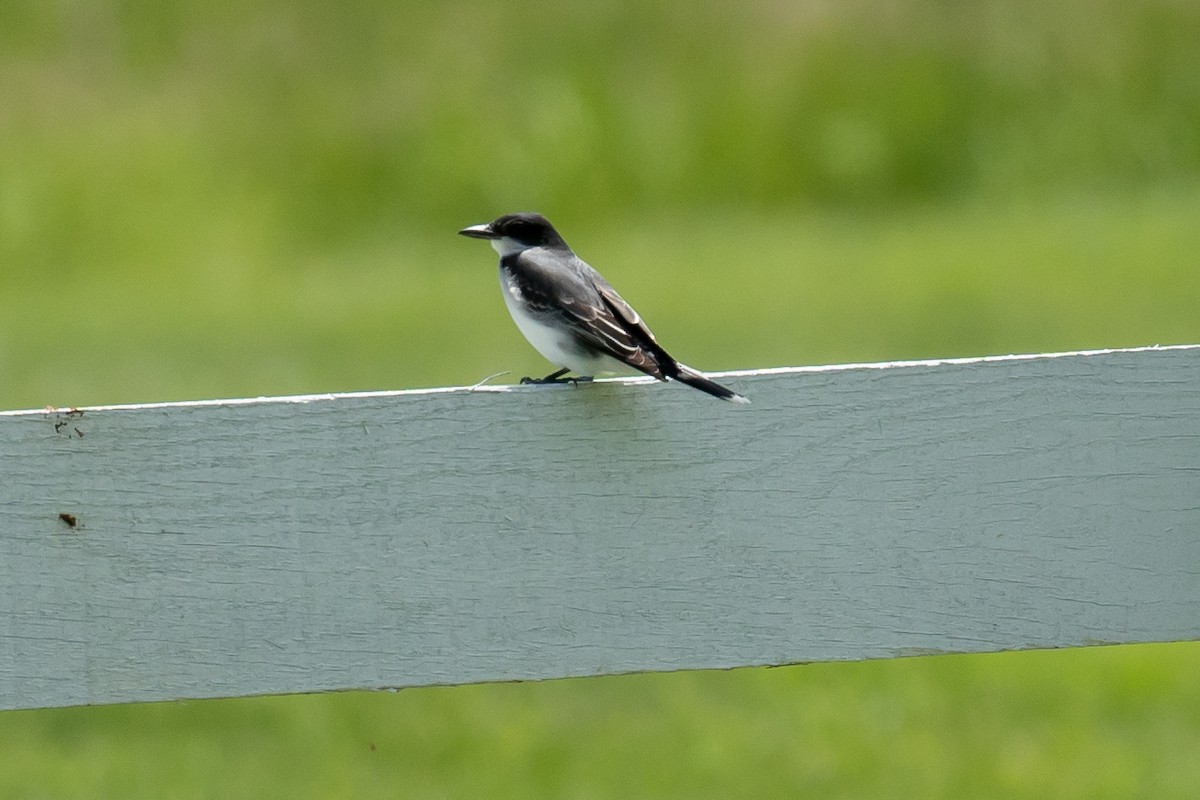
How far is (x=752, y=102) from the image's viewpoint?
14.7 m

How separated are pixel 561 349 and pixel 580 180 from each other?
1072 centimetres

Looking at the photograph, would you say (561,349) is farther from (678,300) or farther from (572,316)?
(678,300)

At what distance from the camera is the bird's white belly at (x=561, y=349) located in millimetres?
3705

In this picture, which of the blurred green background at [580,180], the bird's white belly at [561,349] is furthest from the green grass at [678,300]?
the bird's white belly at [561,349]

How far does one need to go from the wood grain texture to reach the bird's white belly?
1264 mm

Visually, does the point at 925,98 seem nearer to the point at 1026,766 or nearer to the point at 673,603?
the point at 1026,766

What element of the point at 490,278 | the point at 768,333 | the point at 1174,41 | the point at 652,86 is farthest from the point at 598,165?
the point at 1174,41

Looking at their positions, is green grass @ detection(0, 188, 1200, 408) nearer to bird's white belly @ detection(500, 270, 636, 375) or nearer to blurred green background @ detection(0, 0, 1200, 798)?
blurred green background @ detection(0, 0, 1200, 798)

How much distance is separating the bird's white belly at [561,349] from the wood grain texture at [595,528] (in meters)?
1.26

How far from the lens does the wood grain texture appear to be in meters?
2.28

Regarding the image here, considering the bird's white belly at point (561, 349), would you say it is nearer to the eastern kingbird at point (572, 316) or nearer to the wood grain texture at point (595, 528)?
the eastern kingbird at point (572, 316)

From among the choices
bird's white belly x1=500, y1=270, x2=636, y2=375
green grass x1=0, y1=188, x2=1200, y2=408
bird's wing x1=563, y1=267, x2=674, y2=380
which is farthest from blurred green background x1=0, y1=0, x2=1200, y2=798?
bird's wing x1=563, y1=267, x2=674, y2=380

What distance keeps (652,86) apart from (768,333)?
4917 mm

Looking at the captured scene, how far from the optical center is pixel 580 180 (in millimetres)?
14312
